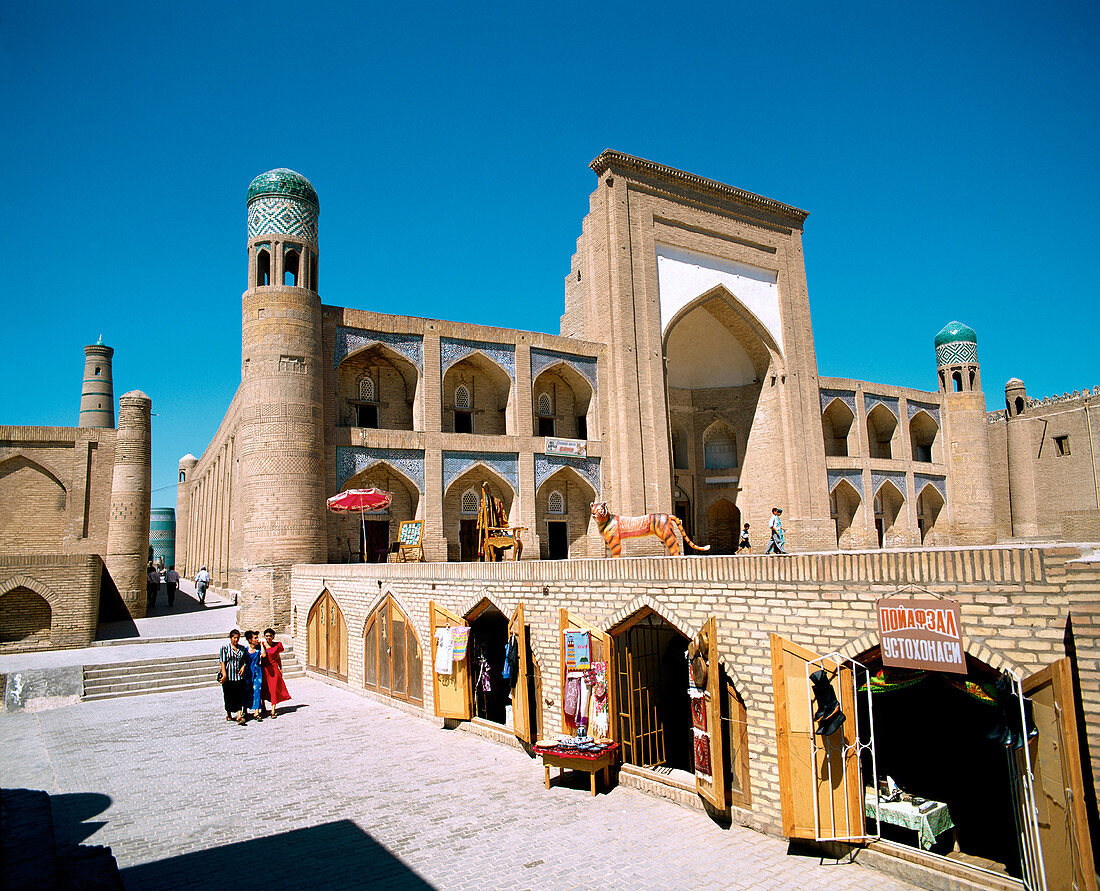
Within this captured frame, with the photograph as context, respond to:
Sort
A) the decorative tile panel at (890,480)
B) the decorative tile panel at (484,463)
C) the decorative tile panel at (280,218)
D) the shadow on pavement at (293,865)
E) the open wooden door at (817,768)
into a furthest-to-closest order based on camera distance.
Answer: the decorative tile panel at (890,480)
the decorative tile panel at (484,463)
the decorative tile panel at (280,218)
the open wooden door at (817,768)
the shadow on pavement at (293,865)

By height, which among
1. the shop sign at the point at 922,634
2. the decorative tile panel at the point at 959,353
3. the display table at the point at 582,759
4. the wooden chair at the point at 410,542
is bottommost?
the display table at the point at 582,759

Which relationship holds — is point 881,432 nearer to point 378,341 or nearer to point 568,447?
point 568,447

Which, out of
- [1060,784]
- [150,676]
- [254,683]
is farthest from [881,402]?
[1060,784]

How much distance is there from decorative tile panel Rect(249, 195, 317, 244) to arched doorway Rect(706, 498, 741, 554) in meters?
15.3

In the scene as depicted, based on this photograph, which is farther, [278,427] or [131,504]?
[131,504]

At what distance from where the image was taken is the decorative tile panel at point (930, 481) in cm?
2842

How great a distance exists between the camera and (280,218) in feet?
61.4

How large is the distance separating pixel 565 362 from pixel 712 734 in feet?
52.0

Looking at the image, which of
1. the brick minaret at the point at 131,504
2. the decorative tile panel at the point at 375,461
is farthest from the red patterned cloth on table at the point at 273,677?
the brick minaret at the point at 131,504

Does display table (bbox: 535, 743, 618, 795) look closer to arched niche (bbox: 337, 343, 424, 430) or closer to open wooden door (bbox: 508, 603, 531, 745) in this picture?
open wooden door (bbox: 508, 603, 531, 745)

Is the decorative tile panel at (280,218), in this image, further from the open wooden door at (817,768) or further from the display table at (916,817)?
the display table at (916,817)

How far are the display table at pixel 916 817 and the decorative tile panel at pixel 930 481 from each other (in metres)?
24.5

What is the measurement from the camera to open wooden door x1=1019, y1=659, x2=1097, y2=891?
424 cm

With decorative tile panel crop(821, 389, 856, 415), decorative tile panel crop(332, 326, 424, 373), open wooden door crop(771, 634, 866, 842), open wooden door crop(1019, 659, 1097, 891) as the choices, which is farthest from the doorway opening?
decorative tile panel crop(821, 389, 856, 415)
